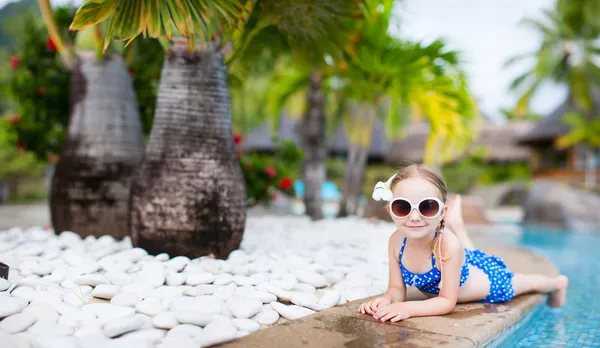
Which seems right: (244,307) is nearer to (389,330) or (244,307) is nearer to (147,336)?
(147,336)

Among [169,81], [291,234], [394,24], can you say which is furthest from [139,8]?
[394,24]

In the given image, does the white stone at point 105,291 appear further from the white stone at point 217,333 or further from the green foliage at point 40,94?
the green foliage at point 40,94

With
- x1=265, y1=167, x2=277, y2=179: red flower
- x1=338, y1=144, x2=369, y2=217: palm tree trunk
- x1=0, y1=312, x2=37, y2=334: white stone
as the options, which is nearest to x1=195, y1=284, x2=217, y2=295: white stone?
x1=0, y1=312, x2=37, y2=334: white stone

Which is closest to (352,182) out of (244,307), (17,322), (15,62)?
(15,62)

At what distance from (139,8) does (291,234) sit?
120 inches

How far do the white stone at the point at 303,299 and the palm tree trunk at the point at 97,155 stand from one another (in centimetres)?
239

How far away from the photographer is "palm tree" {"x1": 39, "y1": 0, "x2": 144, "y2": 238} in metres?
4.57

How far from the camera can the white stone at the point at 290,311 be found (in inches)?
99.7

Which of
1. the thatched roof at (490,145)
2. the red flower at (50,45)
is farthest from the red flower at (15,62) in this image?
the thatched roof at (490,145)

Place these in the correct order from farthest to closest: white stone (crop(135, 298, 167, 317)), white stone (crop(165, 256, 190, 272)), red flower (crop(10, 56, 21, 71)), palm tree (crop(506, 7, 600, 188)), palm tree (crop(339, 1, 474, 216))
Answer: palm tree (crop(506, 7, 600, 188))
palm tree (crop(339, 1, 474, 216))
red flower (crop(10, 56, 21, 71))
white stone (crop(165, 256, 190, 272))
white stone (crop(135, 298, 167, 317))

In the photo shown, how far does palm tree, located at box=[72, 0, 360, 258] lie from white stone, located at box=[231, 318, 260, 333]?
1391mm

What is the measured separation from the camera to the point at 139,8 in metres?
3.04

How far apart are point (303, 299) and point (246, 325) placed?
509 mm

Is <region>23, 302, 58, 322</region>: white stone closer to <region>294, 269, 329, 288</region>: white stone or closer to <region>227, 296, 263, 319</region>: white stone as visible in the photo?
<region>227, 296, 263, 319</region>: white stone
